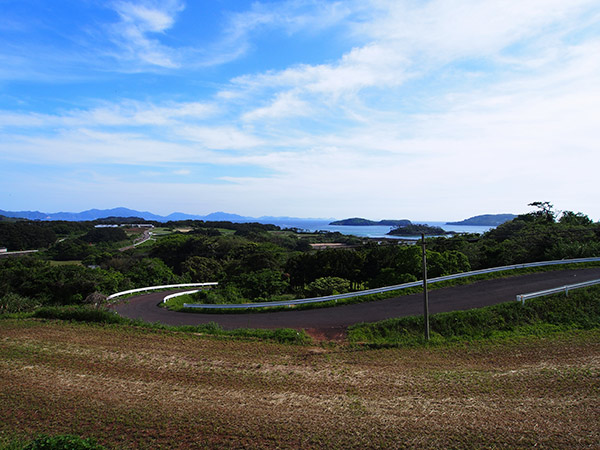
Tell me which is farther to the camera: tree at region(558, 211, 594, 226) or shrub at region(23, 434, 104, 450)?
tree at region(558, 211, 594, 226)

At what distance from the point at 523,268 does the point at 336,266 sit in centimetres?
1153

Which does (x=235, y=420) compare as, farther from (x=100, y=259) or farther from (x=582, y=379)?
(x=100, y=259)

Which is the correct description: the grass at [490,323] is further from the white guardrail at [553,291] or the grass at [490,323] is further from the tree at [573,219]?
the tree at [573,219]

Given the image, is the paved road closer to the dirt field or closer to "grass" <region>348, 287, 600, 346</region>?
"grass" <region>348, 287, 600, 346</region>

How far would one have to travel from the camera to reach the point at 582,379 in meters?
8.66

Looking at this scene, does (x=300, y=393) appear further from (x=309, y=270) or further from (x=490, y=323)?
(x=309, y=270)

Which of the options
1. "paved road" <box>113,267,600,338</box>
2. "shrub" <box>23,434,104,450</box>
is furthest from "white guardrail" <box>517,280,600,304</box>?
"shrub" <box>23,434,104,450</box>

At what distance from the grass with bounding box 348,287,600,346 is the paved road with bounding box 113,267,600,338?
1088mm

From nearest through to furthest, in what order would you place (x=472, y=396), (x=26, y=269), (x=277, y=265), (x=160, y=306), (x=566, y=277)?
(x=472, y=396), (x=566, y=277), (x=160, y=306), (x=26, y=269), (x=277, y=265)

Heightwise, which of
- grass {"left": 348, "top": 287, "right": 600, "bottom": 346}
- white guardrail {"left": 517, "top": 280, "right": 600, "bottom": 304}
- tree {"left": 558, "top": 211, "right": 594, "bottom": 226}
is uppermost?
tree {"left": 558, "top": 211, "right": 594, "bottom": 226}

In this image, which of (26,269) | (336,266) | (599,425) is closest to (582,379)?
(599,425)

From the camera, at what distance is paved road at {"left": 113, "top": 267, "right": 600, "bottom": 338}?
1487 cm

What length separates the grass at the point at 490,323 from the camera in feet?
41.9

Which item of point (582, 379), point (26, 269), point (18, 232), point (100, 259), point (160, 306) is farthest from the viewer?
point (18, 232)
